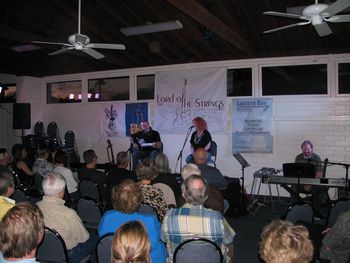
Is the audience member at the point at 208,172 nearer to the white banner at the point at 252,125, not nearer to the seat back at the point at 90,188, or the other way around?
the seat back at the point at 90,188

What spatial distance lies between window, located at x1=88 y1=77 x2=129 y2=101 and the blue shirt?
6612mm

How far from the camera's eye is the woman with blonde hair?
1.52 meters

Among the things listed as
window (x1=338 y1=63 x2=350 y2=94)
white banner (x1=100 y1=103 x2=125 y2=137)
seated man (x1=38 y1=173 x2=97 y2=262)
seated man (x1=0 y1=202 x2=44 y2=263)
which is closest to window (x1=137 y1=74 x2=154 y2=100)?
white banner (x1=100 y1=103 x2=125 y2=137)

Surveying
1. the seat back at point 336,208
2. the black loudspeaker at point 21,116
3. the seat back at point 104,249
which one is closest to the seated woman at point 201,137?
the seat back at point 336,208

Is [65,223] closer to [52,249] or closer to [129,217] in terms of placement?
[52,249]

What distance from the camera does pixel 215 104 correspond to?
7.67 metres

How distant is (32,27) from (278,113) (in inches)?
221

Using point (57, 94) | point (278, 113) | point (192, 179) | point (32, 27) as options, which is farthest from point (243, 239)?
point (57, 94)

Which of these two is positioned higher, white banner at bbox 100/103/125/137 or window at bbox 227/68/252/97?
window at bbox 227/68/252/97

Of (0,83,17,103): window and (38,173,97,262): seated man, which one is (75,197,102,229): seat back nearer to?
(38,173,97,262): seated man

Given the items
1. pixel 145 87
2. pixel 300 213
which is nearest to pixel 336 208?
pixel 300 213

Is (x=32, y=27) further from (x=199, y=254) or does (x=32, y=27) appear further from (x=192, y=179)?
(x=199, y=254)

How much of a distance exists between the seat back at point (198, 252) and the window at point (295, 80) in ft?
18.0

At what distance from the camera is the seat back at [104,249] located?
2.32m
